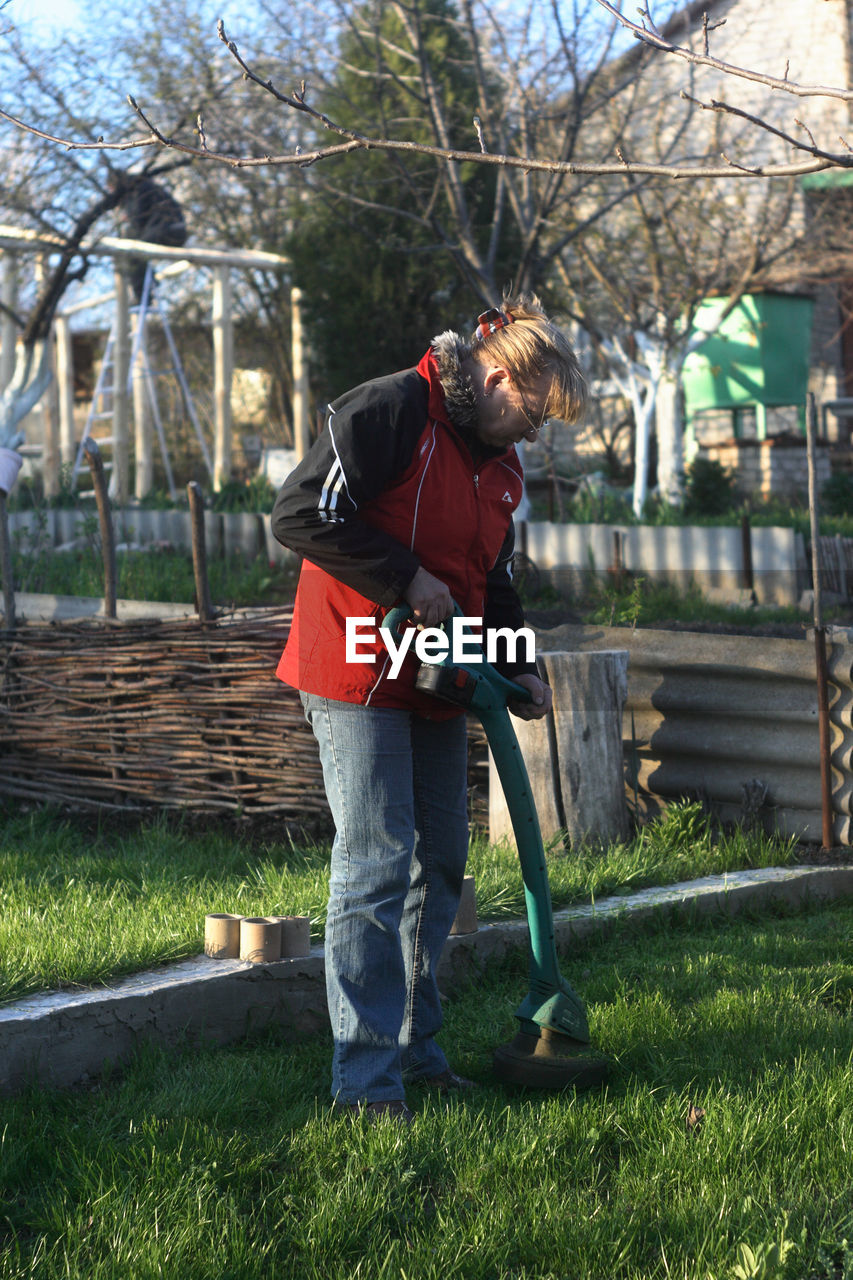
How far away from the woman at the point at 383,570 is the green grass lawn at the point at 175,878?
86 cm

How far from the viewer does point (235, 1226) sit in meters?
2.37

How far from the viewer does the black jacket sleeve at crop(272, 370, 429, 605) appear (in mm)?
2760

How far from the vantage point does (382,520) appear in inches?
114

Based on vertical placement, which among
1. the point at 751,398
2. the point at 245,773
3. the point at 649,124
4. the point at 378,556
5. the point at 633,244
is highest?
the point at 649,124

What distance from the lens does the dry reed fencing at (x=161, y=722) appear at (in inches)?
206

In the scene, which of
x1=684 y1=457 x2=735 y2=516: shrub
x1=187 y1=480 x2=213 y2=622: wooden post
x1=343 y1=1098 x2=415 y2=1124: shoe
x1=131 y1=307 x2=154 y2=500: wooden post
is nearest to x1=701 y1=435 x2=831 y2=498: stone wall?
x1=684 y1=457 x2=735 y2=516: shrub

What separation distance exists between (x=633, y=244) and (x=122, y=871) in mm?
10770

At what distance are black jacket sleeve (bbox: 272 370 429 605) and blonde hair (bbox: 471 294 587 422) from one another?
0.24 meters

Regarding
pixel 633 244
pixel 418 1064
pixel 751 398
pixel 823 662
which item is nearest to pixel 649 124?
pixel 633 244

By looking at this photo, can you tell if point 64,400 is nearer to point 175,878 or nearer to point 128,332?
point 128,332

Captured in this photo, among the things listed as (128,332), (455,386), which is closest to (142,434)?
(128,332)

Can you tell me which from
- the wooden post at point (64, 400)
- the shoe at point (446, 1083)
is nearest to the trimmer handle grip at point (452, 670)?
the shoe at point (446, 1083)

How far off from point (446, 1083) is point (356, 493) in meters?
1.43

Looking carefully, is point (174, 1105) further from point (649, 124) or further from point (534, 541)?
point (649, 124)
